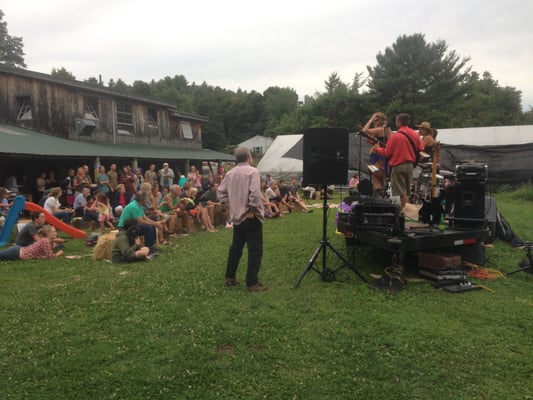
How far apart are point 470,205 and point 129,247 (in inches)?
226

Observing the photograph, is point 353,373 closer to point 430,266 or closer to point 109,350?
point 109,350

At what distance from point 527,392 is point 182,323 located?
9.86 feet

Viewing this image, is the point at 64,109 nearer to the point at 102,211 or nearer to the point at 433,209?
the point at 102,211

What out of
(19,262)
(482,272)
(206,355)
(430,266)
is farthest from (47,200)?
(482,272)

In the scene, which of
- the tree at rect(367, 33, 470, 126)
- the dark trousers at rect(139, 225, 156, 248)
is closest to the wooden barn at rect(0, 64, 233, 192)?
Result: the dark trousers at rect(139, 225, 156, 248)

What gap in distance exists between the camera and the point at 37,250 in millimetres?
6922

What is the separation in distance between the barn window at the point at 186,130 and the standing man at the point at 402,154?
21305 mm

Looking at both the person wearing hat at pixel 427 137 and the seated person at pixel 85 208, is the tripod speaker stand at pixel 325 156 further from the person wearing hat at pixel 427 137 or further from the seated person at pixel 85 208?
the seated person at pixel 85 208

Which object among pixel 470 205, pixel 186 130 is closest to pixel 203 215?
pixel 470 205

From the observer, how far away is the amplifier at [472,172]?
19.5 feet

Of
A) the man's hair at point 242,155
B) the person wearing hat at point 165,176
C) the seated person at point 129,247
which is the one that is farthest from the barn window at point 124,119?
the man's hair at point 242,155

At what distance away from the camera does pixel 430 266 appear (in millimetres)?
5500

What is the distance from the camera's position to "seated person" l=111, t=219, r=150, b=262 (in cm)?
666

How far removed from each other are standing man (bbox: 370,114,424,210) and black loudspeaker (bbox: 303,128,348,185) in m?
1.14
